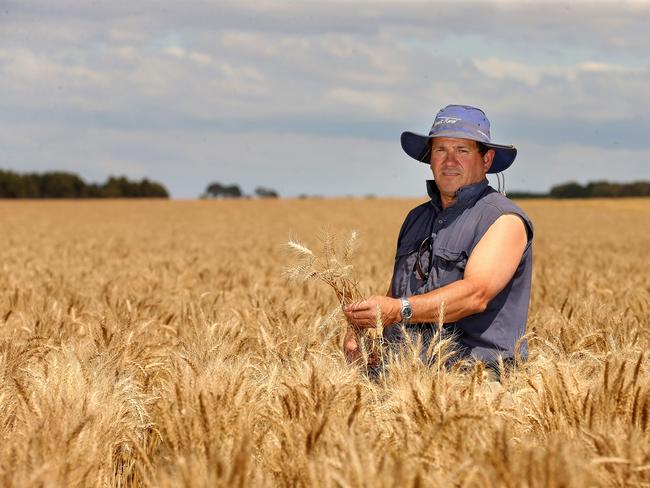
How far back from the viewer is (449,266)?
12.2 feet

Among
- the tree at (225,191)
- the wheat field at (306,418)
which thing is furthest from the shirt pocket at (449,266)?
the tree at (225,191)

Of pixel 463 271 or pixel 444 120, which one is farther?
pixel 444 120

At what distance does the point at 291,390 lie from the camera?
8.73ft

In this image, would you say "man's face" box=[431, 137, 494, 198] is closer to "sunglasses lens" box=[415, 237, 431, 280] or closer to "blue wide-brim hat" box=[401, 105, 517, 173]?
"blue wide-brim hat" box=[401, 105, 517, 173]

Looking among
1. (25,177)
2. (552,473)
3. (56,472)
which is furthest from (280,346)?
(25,177)

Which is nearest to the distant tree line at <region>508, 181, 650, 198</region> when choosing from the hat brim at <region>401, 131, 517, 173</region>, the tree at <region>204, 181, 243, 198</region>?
the tree at <region>204, 181, 243, 198</region>

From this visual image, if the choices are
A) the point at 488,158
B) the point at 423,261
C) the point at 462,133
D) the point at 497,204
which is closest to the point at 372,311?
the point at 423,261

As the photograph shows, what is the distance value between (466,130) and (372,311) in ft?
3.39

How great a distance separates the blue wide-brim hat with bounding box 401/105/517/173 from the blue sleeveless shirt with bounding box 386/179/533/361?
188 millimetres

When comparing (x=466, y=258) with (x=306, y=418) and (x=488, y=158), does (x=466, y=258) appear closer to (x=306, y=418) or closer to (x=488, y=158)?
(x=488, y=158)

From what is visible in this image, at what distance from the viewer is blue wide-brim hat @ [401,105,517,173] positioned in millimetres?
3709

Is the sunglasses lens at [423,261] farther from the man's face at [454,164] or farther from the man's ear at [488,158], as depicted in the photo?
the man's ear at [488,158]

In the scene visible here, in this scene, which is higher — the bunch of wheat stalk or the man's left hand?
the bunch of wheat stalk

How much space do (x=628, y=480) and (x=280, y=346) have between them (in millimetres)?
2093
